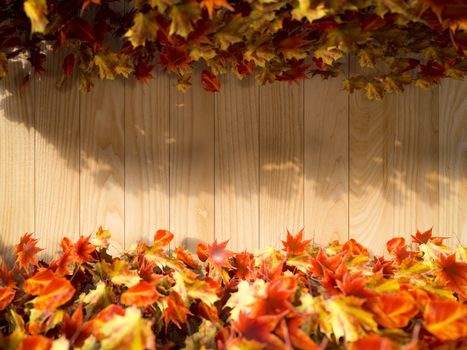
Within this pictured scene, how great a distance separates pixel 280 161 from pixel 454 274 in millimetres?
512

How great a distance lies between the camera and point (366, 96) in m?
1.10

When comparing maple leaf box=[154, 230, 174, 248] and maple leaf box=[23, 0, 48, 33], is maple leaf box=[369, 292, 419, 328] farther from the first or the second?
maple leaf box=[23, 0, 48, 33]

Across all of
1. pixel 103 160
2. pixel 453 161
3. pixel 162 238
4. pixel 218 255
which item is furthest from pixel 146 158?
pixel 453 161

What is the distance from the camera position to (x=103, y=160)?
1.07 meters

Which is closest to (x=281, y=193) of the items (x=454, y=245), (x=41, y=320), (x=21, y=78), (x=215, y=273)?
(x=215, y=273)

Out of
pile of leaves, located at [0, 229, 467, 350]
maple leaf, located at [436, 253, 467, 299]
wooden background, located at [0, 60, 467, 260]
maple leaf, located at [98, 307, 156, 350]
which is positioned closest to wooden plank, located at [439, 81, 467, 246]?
wooden background, located at [0, 60, 467, 260]

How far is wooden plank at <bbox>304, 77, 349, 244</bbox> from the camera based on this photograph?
1.10 meters

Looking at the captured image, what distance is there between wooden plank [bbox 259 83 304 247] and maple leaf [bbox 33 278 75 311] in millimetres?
532

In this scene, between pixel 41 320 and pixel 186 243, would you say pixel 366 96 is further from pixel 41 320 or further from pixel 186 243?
pixel 41 320

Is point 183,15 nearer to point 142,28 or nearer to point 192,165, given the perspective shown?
point 142,28

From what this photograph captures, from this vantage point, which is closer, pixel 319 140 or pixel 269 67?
pixel 269 67

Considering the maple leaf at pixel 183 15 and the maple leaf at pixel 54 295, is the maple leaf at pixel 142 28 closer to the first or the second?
the maple leaf at pixel 183 15

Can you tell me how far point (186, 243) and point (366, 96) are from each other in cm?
67

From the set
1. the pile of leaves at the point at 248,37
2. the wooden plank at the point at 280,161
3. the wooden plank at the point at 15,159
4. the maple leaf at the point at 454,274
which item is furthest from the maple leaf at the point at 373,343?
the wooden plank at the point at 15,159
